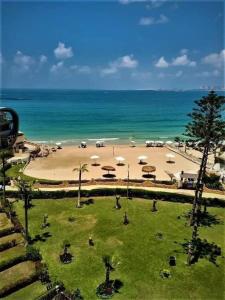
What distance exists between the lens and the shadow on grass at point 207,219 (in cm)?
2947

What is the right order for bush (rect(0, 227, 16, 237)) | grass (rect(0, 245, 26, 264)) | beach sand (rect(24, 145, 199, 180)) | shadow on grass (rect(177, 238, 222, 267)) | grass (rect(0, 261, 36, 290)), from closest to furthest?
1. grass (rect(0, 261, 36, 290))
2. grass (rect(0, 245, 26, 264))
3. shadow on grass (rect(177, 238, 222, 267))
4. bush (rect(0, 227, 16, 237))
5. beach sand (rect(24, 145, 199, 180))

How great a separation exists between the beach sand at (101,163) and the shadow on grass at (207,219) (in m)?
12.1

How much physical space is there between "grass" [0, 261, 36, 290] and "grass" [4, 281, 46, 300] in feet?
2.10

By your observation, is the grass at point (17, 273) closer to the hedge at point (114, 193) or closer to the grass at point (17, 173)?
→ the hedge at point (114, 193)

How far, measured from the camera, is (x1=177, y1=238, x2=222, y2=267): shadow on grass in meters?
23.9

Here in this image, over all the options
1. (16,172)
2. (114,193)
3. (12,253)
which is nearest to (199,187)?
(114,193)

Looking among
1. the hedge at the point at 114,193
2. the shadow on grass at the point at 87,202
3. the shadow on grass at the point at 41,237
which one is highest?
the hedge at the point at 114,193

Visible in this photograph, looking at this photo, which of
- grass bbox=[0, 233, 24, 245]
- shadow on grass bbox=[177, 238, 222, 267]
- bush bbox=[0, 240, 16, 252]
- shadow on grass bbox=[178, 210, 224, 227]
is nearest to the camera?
shadow on grass bbox=[177, 238, 222, 267]

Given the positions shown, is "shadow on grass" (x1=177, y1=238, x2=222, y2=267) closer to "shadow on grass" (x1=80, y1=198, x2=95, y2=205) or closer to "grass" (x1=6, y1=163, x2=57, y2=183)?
"shadow on grass" (x1=80, y1=198, x2=95, y2=205)

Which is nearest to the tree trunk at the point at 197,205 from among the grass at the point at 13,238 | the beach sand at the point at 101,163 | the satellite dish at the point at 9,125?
the grass at the point at 13,238

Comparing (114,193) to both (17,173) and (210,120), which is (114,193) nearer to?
(210,120)

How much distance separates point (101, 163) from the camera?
51156 mm

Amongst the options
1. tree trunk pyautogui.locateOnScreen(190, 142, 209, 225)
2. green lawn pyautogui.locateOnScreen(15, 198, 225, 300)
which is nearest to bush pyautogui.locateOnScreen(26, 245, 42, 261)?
green lawn pyautogui.locateOnScreen(15, 198, 225, 300)

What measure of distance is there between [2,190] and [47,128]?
69711 mm
